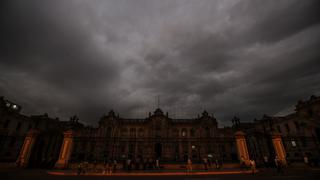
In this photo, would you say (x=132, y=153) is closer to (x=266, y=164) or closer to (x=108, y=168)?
(x=108, y=168)

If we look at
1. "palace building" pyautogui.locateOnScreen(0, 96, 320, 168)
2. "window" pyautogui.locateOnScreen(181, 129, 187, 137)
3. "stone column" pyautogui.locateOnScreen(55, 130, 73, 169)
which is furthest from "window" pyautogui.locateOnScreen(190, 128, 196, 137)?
"stone column" pyautogui.locateOnScreen(55, 130, 73, 169)

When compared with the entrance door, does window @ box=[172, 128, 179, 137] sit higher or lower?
higher

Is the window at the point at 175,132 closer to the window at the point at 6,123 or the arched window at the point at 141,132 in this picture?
the arched window at the point at 141,132

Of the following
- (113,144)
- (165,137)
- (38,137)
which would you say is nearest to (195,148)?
(165,137)

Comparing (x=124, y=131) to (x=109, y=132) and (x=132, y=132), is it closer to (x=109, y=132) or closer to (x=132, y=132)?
(x=132, y=132)

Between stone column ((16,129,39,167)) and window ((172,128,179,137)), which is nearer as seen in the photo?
stone column ((16,129,39,167))

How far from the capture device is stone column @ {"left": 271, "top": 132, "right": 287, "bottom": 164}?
1820 cm

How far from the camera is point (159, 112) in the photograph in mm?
55531

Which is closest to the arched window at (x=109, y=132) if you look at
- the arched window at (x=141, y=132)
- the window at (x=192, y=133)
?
the arched window at (x=141, y=132)

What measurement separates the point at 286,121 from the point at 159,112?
36582 mm

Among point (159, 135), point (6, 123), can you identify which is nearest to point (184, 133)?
point (159, 135)

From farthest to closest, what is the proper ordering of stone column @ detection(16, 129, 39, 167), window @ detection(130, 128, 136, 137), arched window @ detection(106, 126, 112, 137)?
1. window @ detection(130, 128, 136, 137)
2. arched window @ detection(106, 126, 112, 137)
3. stone column @ detection(16, 129, 39, 167)

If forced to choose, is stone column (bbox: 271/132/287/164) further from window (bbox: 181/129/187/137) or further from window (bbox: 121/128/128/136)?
window (bbox: 121/128/128/136)

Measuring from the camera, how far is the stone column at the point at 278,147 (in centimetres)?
1820
